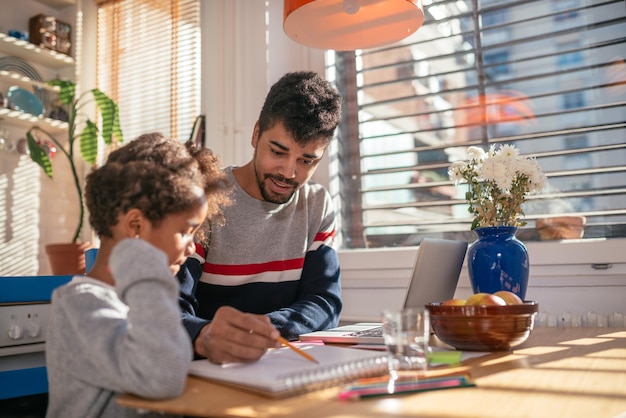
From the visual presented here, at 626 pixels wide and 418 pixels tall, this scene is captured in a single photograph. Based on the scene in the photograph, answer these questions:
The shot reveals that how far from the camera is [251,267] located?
5.23 feet

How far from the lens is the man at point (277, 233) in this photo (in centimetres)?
156

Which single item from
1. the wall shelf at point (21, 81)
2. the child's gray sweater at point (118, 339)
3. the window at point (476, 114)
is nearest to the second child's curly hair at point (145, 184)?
the child's gray sweater at point (118, 339)

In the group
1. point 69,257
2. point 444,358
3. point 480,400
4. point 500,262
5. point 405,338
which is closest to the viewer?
point 480,400

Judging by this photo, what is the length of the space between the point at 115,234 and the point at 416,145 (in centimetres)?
150

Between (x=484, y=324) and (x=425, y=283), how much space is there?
1.01 ft

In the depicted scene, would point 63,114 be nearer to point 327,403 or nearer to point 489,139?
point 489,139

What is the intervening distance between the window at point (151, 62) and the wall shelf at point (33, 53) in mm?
202

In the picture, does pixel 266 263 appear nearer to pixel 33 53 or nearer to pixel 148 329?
pixel 148 329

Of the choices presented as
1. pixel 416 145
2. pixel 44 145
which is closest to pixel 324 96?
pixel 416 145

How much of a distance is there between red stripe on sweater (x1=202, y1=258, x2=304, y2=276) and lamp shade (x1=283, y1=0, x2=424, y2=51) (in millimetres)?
625

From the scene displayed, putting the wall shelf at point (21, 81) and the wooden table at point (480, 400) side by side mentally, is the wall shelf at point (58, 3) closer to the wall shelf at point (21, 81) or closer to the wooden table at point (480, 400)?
the wall shelf at point (21, 81)

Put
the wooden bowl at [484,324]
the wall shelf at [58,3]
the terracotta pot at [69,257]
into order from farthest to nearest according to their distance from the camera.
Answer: the wall shelf at [58,3]
the terracotta pot at [69,257]
the wooden bowl at [484,324]

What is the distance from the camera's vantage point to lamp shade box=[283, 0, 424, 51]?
1.51 m

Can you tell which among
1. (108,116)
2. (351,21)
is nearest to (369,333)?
(351,21)
